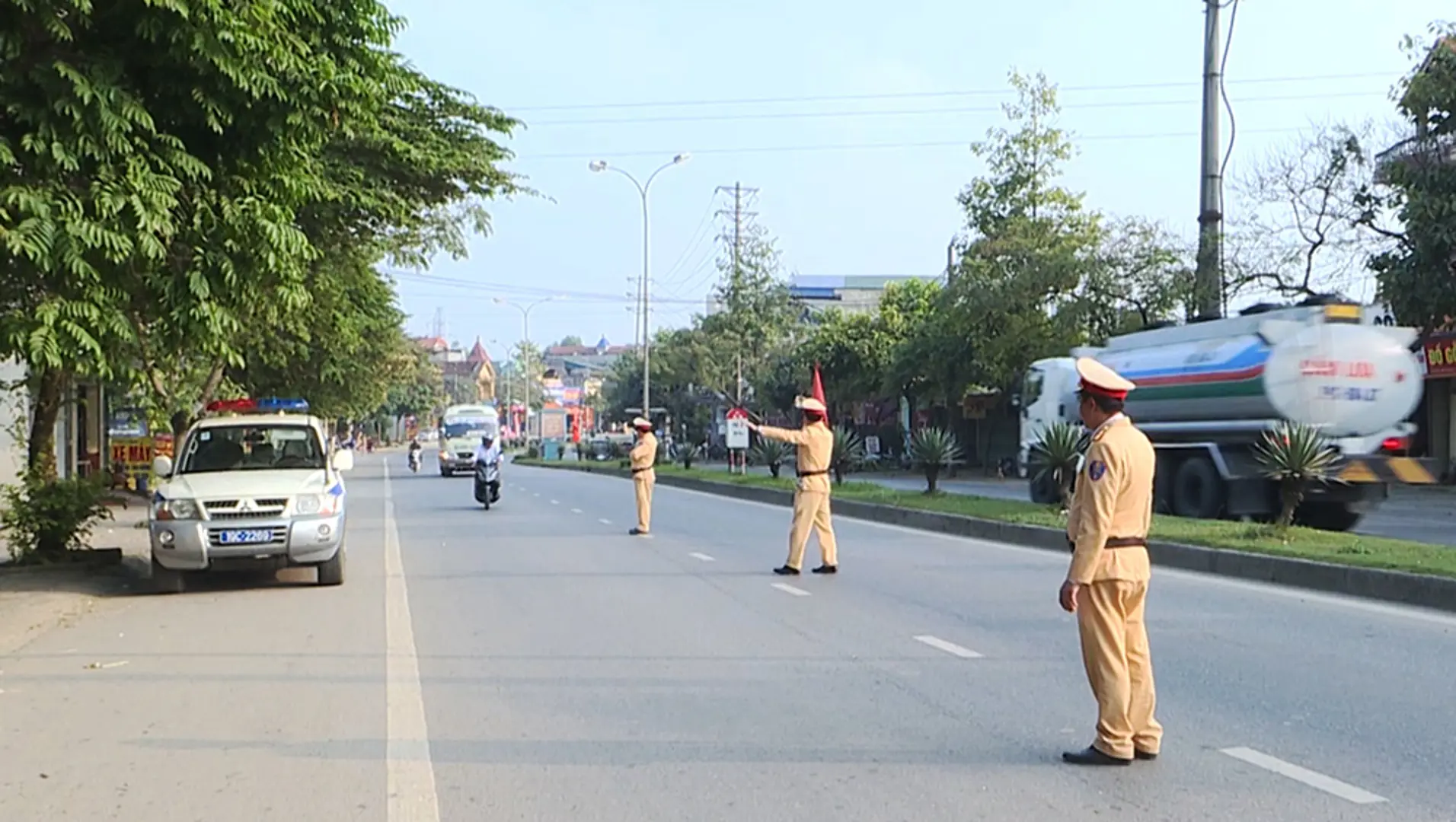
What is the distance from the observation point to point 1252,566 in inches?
514

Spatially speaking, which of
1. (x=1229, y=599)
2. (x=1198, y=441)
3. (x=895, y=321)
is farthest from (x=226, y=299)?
(x=895, y=321)

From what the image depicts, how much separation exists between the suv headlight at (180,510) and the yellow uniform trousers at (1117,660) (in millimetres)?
8730

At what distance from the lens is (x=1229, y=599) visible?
11.4 m

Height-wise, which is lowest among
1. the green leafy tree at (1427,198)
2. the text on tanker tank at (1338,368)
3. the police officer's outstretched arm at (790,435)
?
the police officer's outstretched arm at (790,435)

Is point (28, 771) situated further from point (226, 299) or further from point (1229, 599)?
point (1229, 599)

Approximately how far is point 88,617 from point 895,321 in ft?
138

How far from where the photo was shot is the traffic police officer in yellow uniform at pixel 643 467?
1867 cm

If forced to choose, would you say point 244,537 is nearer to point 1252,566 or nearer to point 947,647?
point 947,647

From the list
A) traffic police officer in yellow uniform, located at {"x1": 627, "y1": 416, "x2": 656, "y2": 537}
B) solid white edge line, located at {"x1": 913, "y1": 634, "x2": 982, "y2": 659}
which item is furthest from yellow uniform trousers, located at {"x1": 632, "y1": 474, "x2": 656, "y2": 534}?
solid white edge line, located at {"x1": 913, "y1": 634, "x2": 982, "y2": 659}

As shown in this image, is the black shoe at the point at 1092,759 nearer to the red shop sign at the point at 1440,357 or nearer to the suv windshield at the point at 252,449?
the suv windshield at the point at 252,449

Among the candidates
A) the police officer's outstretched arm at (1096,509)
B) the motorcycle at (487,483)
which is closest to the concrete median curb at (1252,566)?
the police officer's outstretched arm at (1096,509)

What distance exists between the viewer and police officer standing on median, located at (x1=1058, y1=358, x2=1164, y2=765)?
18.7ft

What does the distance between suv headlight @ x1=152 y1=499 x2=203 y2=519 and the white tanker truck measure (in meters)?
13.0

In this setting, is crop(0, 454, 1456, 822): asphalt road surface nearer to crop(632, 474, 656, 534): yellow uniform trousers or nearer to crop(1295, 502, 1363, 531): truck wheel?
crop(632, 474, 656, 534): yellow uniform trousers
